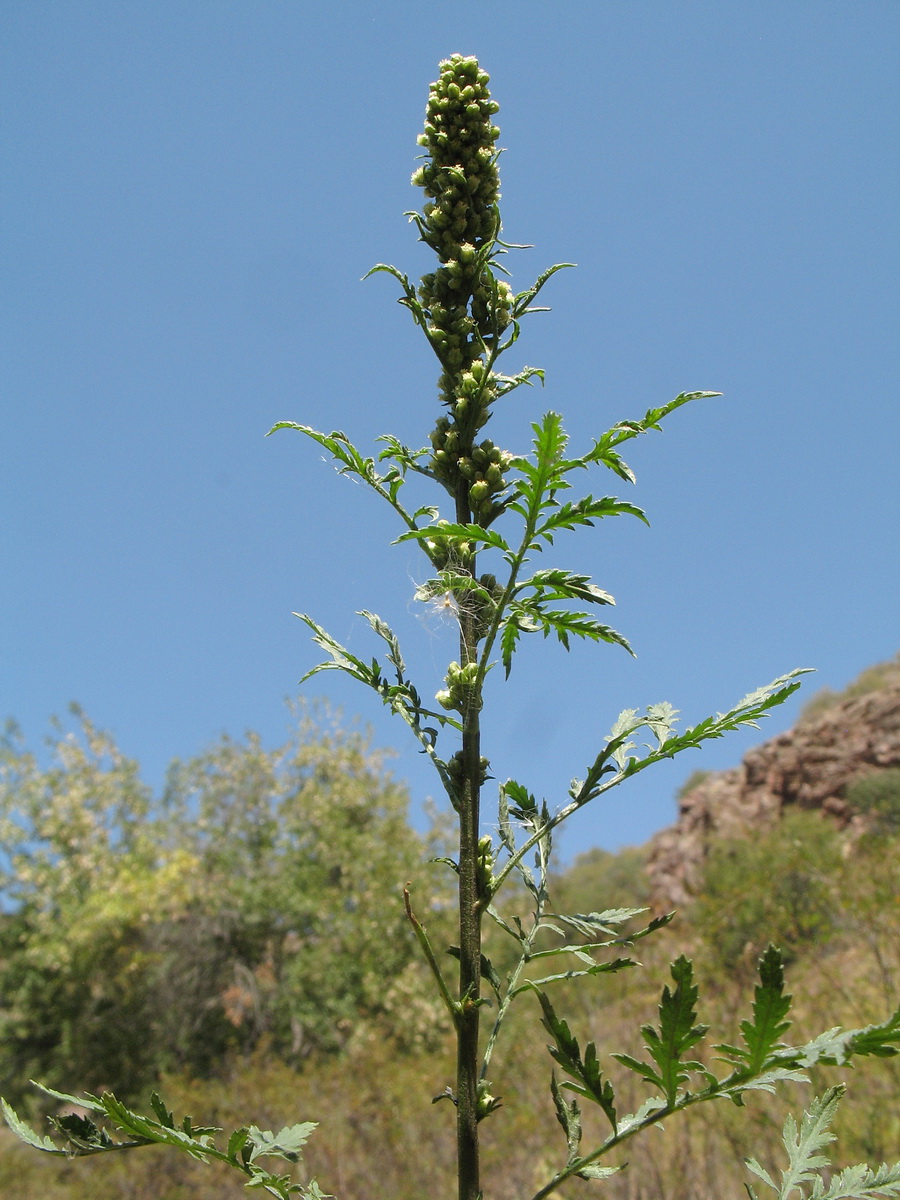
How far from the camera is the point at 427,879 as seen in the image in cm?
1931

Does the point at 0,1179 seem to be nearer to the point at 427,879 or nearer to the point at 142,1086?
the point at 142,1086

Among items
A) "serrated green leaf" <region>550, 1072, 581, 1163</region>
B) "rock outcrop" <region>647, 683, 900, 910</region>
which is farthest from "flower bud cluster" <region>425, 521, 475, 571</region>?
"rock outcrop" <region>647, 683, 900, 910</region>

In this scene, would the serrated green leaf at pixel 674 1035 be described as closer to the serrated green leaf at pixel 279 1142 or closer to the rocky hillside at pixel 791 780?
the serrated green leaf at pixel 279 1142

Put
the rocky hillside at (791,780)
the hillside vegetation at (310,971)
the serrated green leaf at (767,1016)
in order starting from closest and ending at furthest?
the serrated green leaf at (767,1016) → the hillside vegetation at (310,971) → the rocky hillside at (791,780)

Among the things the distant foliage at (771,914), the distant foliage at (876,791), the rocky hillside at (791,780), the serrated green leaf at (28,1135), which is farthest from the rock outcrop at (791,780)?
the serrated green leaf at (28,1135)

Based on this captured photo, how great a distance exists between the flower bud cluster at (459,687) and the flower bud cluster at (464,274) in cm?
38

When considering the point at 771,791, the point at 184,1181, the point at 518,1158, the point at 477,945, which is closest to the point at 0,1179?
the point at 184,1181

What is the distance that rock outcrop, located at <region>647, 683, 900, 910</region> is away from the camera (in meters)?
40.3

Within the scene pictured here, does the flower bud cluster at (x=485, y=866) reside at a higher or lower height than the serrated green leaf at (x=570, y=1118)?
higher

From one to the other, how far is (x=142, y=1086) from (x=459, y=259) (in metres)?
20.8

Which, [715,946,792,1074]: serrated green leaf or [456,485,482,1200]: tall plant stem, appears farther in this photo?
[456,485,482,1200]: tall plant stem

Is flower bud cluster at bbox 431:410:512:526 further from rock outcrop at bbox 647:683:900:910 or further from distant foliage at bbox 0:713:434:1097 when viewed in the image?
rock outcrop at bbox 647:683:900:910

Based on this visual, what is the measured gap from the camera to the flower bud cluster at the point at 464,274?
1931mm

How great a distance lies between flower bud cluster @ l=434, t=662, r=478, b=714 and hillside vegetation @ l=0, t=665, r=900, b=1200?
728 cm
